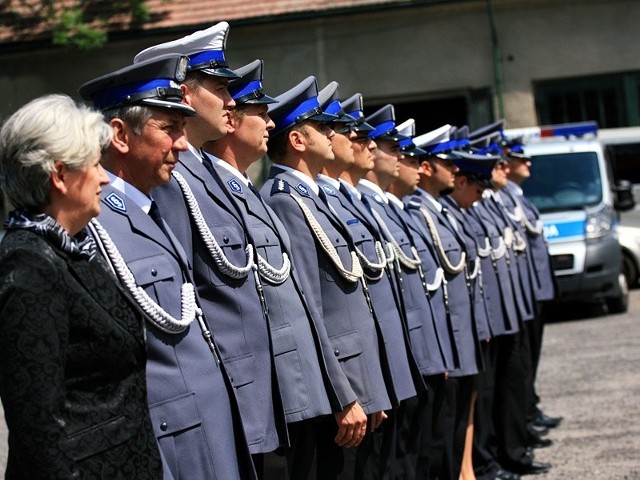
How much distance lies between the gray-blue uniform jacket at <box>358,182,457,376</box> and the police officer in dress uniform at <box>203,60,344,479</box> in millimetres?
1513

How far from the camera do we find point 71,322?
296 centimetres

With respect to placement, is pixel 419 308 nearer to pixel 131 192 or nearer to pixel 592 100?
pixel 131 192

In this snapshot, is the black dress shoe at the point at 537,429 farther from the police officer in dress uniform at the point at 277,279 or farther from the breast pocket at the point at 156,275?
the breast pocket at the point at 156,275

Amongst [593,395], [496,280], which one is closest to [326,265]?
[496,280]

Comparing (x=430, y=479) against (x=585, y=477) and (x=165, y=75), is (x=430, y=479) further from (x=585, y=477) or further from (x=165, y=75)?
(x=165, y=75)

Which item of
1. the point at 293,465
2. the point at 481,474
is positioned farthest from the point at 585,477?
the point at 293,465

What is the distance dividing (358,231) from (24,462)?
301 centimetres

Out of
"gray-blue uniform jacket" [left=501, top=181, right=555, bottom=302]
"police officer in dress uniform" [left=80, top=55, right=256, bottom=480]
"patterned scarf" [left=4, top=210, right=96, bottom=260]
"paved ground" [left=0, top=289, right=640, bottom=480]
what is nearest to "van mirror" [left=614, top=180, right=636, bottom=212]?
"paved ground" [left=0, top=289, right=640, bottom=480]

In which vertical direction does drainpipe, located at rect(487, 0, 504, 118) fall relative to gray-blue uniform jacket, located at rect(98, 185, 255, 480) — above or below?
above

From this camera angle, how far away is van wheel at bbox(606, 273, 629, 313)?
16109 mm

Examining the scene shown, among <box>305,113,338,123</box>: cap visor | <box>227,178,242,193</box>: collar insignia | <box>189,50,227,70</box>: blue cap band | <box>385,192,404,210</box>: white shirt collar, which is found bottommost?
<box>385,192,404,210</box>: white shirt collar

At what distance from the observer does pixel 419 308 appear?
6.43m

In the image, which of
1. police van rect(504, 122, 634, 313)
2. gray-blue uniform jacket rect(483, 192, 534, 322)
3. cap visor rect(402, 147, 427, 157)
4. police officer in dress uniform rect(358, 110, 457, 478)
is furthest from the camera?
police van rect(504, 122, 634, 313)

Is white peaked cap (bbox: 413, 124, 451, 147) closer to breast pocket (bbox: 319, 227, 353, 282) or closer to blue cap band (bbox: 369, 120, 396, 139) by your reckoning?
blue cap band (bbox: 369, 120, 396, 139)
